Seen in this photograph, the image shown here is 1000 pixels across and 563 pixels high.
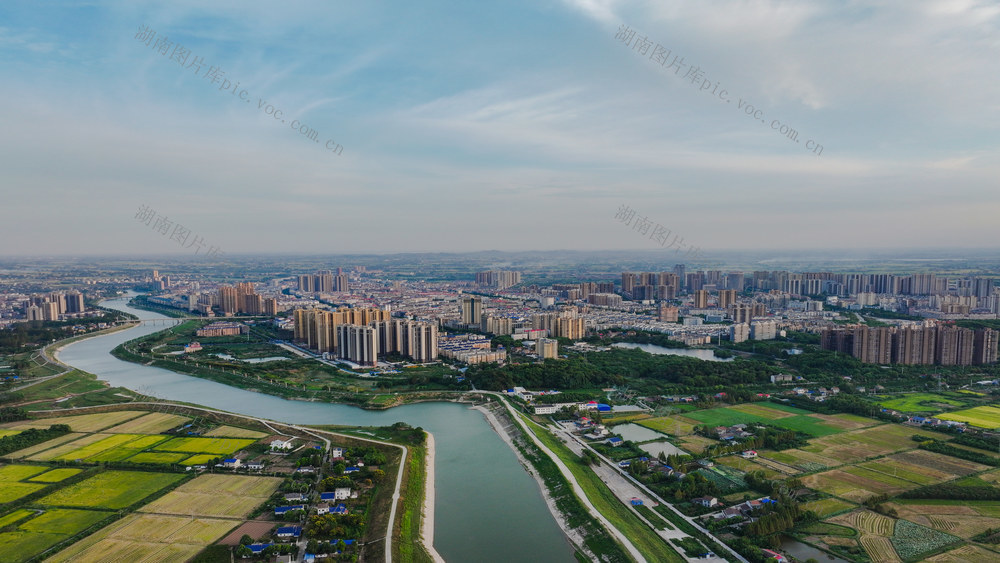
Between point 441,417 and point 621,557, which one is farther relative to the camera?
point 441,417

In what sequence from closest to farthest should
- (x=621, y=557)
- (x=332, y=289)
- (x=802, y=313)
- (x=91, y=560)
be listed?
(x=91, y=560), (x=621, y=557), (x=802, y=313), (x=332, y=289)

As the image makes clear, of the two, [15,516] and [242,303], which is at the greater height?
[242,303]

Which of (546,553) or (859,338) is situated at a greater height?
(859,338)

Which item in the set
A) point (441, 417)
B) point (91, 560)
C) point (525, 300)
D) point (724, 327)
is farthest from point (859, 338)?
point (525, 300)

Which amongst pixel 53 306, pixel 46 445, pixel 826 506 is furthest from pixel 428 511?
pixel 53 306

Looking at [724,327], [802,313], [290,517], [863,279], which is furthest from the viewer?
[863,279]

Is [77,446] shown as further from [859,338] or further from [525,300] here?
[525,300]

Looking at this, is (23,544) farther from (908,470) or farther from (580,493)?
(908,470)
